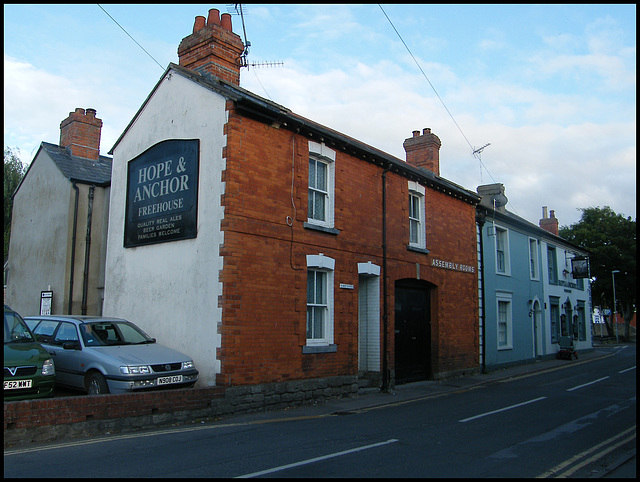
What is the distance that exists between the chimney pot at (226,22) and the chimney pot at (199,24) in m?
0.57

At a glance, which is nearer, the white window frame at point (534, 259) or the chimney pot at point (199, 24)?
the chimney pot at point (199, 24)

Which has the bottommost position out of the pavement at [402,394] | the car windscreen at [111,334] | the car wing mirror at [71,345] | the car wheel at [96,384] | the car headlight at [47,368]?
the pavement at [402,394]

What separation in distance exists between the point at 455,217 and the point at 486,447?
Result: 41.5 ft

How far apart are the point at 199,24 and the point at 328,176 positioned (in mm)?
5298

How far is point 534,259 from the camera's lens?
2592 centimetres

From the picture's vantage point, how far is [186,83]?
12805 millimetres

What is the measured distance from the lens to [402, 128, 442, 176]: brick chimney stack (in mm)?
20656

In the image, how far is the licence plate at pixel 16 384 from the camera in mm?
7925

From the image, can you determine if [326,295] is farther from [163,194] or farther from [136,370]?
[136,370]

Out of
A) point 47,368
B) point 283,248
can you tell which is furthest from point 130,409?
point 283,248

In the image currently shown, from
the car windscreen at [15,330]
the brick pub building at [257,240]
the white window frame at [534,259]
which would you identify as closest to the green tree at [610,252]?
the white window frame at [534,259]

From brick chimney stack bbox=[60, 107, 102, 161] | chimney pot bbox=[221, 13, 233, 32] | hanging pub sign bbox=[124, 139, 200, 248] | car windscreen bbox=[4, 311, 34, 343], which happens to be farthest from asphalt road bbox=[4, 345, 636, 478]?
brick chimney stack bbox=[60, 107, 102, 161]

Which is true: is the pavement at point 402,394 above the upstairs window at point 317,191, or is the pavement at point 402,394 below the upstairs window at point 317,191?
below

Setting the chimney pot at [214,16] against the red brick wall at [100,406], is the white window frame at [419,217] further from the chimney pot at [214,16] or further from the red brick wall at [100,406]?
the red brick wall at [100,406]
